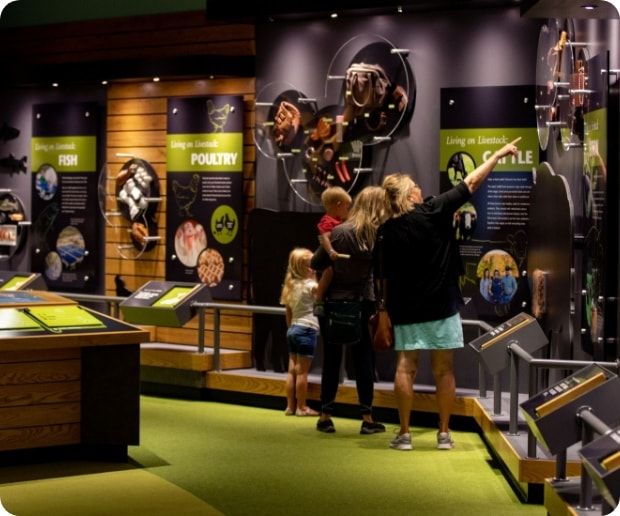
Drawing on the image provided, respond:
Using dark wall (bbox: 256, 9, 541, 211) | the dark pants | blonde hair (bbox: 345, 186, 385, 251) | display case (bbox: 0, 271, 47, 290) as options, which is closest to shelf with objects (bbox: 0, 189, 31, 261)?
display case (bbox: 0, 271, 47, 290)

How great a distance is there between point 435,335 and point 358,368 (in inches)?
39.8

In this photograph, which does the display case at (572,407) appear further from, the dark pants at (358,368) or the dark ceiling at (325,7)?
the dark ceiling at (325,7)

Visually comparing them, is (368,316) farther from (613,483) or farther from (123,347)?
(613,483)

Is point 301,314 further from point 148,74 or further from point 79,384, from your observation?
point 148,74

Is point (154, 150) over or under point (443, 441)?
over

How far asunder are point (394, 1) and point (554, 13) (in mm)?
2764

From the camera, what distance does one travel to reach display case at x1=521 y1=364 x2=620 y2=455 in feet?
15.7

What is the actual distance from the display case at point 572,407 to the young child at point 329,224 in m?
3.19

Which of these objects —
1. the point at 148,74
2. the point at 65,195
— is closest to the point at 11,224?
the point at 65,195

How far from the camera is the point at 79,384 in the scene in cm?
731

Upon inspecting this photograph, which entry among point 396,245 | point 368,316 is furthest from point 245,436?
point 396,245

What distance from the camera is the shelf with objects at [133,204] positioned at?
37.4 ft

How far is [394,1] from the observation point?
29.9 feet

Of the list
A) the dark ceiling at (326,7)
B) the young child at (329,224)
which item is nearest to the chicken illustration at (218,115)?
the dark ceiling at (326,7)
